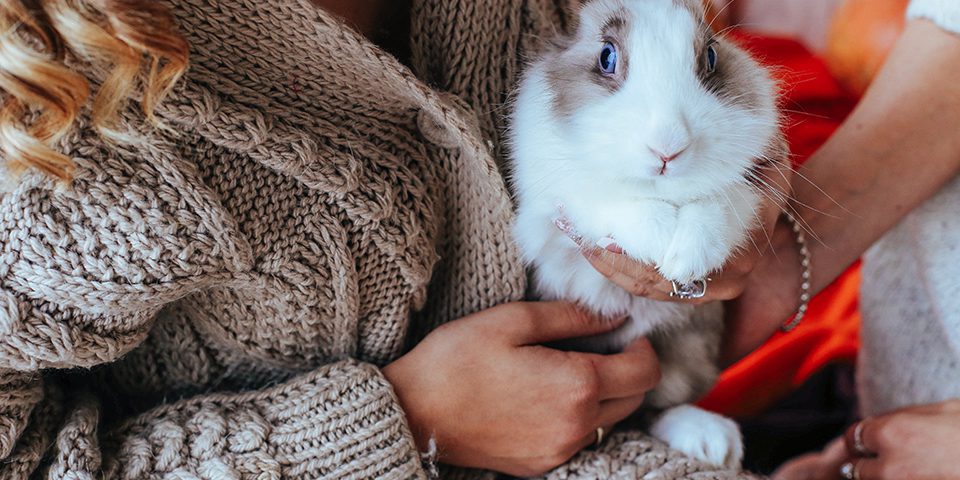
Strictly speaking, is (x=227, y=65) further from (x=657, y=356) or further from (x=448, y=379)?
(x=657, y=356)

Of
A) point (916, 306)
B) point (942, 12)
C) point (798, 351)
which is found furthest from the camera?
point (798, 351)

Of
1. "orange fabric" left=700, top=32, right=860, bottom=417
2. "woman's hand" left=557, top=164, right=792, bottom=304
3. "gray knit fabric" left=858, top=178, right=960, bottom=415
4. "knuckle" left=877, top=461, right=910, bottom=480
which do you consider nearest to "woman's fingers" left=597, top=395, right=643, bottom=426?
"woman's hand" left=557, top=164, right=792, bottom=304

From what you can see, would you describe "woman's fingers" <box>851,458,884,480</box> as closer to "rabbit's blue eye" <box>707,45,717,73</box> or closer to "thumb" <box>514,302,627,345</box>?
"thumb" <box>514,302,627,345</box>

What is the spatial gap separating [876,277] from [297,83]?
3.10ft

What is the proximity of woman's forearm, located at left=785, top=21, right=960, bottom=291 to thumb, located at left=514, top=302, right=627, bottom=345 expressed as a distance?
31 cm

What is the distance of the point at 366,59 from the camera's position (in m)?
0.67

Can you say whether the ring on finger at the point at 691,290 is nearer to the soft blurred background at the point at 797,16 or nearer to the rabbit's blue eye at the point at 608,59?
the rabbit's blue eye at the point at 608,59

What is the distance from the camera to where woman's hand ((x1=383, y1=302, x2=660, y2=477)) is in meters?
0.79

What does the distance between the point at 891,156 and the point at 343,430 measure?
0.75 metres

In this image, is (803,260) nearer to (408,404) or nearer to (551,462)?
(551,462)

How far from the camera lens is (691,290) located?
31.2 inches

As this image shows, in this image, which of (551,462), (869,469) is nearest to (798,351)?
(869,469)

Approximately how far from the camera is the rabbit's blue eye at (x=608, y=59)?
736 mm

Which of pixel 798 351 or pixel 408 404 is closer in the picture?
pixel 408 404
